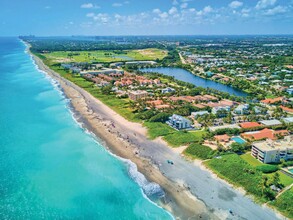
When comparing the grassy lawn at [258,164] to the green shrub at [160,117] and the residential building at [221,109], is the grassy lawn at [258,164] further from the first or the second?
the green shrub at [160,117]

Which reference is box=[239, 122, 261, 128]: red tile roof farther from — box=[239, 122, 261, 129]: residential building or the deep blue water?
the deep blue water

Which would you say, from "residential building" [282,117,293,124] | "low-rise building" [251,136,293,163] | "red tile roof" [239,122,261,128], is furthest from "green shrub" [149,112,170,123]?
"residential building" [282,117,293,124]

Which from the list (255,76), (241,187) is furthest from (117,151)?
(255,76)

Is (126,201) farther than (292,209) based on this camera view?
Yes

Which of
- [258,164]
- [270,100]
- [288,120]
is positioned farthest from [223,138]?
[270,100]

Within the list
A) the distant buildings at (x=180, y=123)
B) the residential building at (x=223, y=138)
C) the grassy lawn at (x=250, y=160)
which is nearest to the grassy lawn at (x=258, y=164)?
the grassy lawn at (x=250, y=160)

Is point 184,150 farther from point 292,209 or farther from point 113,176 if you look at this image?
point 292,209
